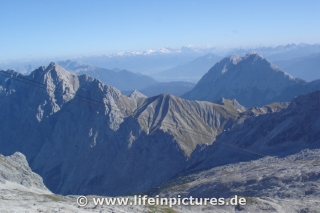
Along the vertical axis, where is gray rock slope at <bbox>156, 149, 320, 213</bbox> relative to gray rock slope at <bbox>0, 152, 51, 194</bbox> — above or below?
above

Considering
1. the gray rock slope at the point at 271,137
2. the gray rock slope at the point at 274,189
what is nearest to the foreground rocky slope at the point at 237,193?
the gray rock slope at the point at 274,189

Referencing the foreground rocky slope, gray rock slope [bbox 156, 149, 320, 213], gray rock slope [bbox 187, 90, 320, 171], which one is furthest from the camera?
gray rock slope [bbox 187, 90, 320, 171]

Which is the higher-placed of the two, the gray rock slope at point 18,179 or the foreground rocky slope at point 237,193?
the foreground rocky slope at point 237,193

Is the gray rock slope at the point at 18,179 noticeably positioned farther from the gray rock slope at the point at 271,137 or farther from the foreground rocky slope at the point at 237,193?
the gray rock slope at the point at 271,137

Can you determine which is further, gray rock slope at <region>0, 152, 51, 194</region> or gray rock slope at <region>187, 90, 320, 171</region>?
gray rock slope at <region>187, 90, 320, 171</region>

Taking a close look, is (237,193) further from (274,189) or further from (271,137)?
(271,137)

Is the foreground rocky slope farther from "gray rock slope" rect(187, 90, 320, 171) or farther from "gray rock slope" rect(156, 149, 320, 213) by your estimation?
"gray rock slope" rect(187, 90, 320, 171)

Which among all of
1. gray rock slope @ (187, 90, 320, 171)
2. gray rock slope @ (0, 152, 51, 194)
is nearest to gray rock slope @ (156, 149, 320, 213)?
gray rock slope @ (187, 90, 320, 171)

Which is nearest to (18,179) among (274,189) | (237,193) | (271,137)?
(237,193)

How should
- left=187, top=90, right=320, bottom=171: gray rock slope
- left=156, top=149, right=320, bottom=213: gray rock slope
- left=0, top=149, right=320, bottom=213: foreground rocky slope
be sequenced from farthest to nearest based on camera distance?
left=187, top=90, right=320, bottom=171: gray rock slope, left=156, top=149, right=320, bottom=213: gray rock slope, left=0, top=149, right=320, bottom=213: foreground rocky slope

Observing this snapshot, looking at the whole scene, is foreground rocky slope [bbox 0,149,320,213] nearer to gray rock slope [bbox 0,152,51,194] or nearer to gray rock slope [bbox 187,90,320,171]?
gray rock slope [bbox 0,152,51,194]

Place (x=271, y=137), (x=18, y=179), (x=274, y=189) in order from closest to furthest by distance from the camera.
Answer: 1. (x=274, y=189)
2. (x=18, y=179)
3. (x=271, y=137)

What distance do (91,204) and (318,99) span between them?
362ft

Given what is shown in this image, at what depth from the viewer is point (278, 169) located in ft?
276
